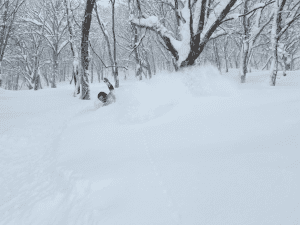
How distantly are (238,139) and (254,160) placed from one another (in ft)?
1.37

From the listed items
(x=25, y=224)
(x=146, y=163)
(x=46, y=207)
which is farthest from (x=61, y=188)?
(x=146, y=163)

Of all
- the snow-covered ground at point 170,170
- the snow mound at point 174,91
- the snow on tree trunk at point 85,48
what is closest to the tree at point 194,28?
the snow mound at point 174,91

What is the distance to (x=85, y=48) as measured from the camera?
7324mm

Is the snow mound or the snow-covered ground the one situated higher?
the snow mound

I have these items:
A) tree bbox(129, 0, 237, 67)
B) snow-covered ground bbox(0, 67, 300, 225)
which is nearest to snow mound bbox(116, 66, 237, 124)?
snow-covered ground bbox(0, 67, 300, 225)

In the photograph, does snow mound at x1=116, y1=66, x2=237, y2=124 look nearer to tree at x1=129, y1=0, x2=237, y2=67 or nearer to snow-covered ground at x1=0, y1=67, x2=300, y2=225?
snow-covered ground at x1=0, y1=67, x2=300, y2=225

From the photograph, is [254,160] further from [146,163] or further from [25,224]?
[25,224]

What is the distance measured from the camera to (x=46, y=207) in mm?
1662

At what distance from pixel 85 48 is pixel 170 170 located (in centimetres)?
722

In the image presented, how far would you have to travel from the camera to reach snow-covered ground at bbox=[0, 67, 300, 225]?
45.4 inches

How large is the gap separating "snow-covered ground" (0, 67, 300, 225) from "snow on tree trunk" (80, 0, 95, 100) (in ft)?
15.5

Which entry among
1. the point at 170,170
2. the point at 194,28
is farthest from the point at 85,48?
the point at 170,170

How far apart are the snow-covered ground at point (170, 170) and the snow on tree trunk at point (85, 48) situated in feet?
15.5

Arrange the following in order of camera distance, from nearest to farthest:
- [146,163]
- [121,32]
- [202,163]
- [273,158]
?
[273,158]
[202,163]
[146,163]
[121,32]
